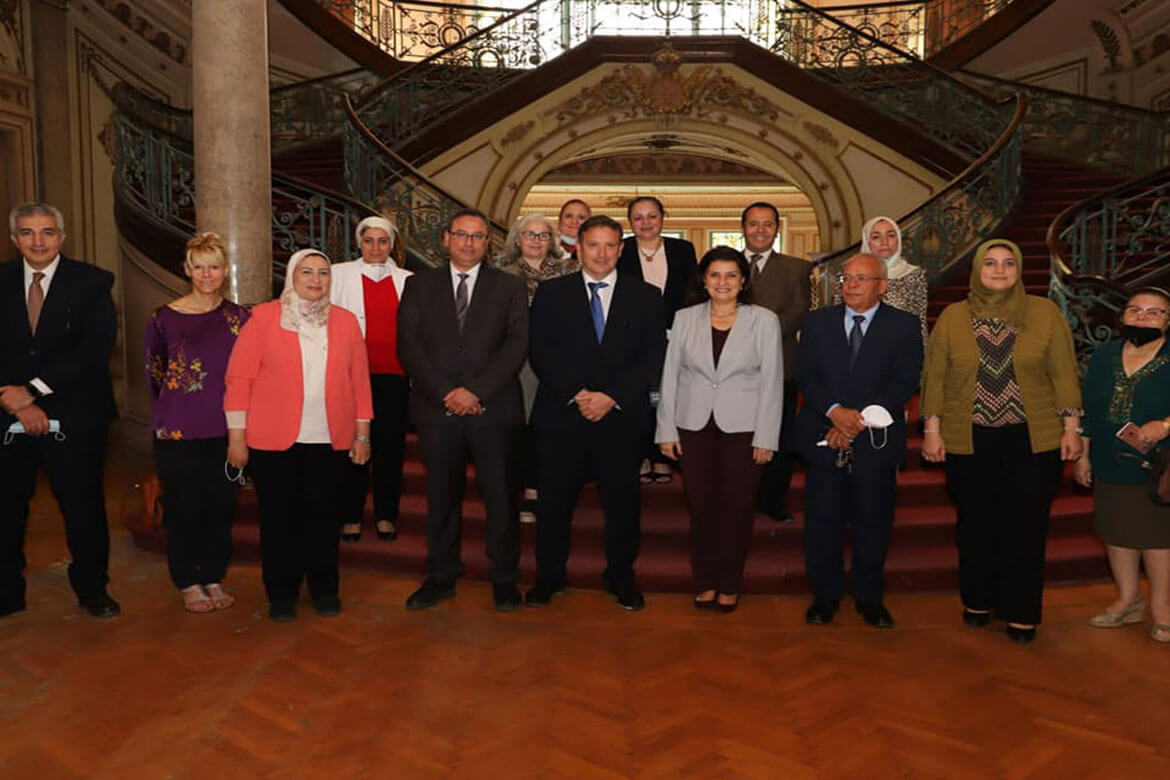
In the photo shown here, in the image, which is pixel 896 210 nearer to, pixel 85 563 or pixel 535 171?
pixel 535 171

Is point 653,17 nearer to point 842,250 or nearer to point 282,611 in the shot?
point 842,250

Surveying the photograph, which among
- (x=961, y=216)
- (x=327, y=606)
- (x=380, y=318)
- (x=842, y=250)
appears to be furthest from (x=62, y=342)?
(x=961, y=216)

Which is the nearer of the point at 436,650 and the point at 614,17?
the point at 436,650

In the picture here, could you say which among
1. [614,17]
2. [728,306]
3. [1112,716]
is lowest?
[1112,716]

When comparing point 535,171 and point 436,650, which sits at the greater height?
point 535,171

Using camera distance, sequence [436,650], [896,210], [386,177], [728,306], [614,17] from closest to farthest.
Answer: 1. [436,650]
2. [728,306]
3. [386,177]
4. [896,210]
5. [614,17]

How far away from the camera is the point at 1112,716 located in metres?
2.99

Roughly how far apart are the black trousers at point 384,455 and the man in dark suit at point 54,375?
104 centimetres

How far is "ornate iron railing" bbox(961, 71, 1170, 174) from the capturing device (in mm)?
9266

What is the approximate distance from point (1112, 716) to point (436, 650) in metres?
2.25

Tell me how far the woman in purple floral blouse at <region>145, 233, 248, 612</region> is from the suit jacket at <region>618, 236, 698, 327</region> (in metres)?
1.67

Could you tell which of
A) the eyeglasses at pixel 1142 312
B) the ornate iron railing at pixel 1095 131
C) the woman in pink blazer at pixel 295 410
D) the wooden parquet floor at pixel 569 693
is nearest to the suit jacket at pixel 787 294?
the wooden parquet floor at pixel 569 693

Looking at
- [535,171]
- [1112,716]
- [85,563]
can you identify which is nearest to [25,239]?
[85,563]

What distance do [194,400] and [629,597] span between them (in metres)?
1.91
